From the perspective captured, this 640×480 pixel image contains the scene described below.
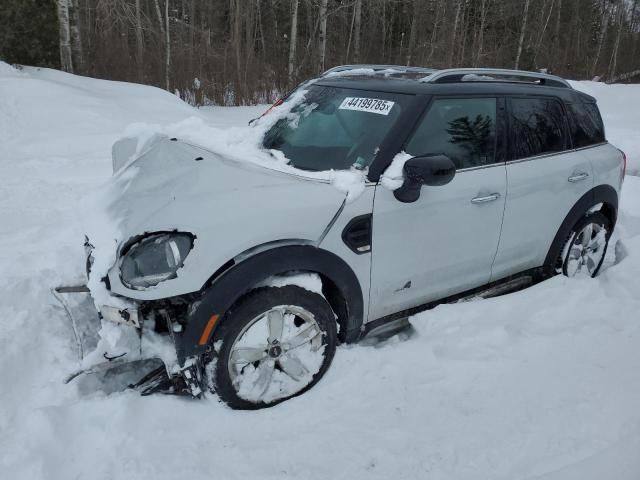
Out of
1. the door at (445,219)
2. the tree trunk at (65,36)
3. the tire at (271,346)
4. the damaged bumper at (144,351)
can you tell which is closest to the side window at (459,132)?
the door at (445,219)

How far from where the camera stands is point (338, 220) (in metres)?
2.54

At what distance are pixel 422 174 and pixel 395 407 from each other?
1.22 metres

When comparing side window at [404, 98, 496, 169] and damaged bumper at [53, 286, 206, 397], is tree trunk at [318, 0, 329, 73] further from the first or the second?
damaged bumper at [53, 286, 206, 397]

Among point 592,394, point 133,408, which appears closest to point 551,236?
point 592,394

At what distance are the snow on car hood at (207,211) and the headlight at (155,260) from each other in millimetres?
36

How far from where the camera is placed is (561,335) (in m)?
3.16

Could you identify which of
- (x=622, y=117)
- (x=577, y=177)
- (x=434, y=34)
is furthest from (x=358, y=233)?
(x=434, y=34)

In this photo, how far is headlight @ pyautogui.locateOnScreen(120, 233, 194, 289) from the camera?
88.4 inches

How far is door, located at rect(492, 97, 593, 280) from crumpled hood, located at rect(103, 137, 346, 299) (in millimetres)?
1403

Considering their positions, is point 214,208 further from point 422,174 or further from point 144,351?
point 422,174

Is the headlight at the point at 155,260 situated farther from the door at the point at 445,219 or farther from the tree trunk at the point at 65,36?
the tree trunk at the point at 65,36

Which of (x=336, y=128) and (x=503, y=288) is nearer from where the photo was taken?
(x=336, y=128)

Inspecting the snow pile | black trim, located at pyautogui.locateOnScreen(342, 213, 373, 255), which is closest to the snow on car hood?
black trim, located at pyautogui.locateOnScreen(342, 213, 373, 255)

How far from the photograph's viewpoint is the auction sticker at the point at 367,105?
2.92 meters
